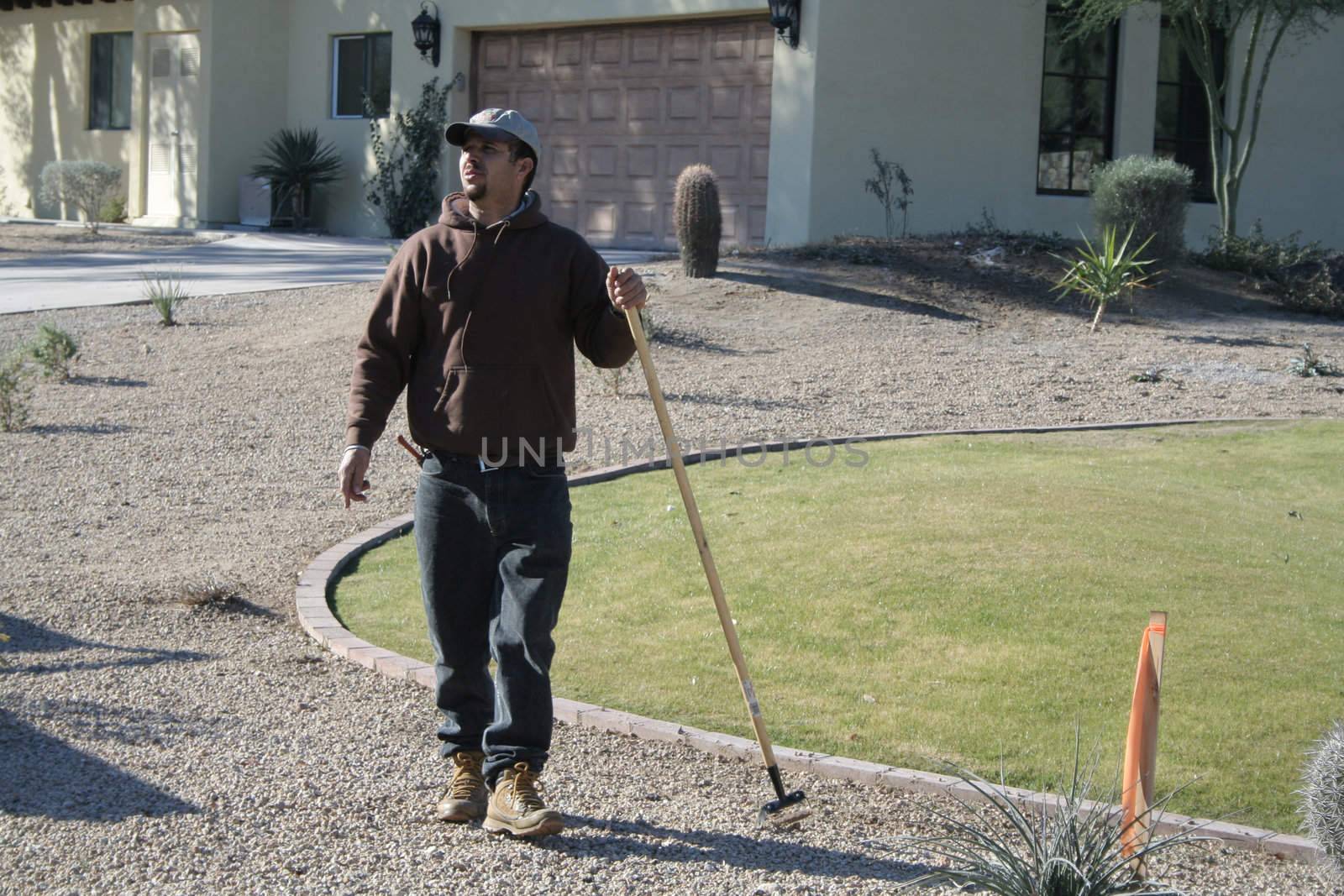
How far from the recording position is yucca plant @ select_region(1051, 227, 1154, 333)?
13.3m

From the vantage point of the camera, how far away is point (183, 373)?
38.2 feet

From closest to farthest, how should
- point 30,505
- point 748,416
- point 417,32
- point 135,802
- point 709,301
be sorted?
point 135,802 → point 30,505 → point 748,416 → point 709,301 → point 417,32

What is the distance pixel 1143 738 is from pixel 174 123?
2183 centimetres

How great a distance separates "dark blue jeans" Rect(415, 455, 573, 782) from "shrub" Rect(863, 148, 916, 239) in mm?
13503

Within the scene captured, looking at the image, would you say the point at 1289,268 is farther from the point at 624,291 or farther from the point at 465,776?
the point at 465,776

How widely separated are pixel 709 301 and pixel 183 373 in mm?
4579

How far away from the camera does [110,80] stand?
80.7 feet

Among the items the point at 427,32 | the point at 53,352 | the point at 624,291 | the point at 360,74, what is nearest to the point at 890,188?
the point at 427,32

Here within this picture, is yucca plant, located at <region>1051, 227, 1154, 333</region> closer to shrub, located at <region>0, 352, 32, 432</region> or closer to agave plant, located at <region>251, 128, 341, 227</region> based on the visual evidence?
shrub, located at <region>0, 352, 32, 432</region>

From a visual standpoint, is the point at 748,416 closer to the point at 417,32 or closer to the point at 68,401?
the point at 68,401

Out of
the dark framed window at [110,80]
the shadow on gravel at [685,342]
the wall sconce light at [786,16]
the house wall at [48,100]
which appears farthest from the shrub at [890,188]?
the dark framed window at [110,80]

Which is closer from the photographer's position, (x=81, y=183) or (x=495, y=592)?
(x=495, y=592)

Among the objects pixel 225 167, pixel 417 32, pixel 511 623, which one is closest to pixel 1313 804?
pixel 511 623

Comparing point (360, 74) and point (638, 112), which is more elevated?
point (360, 74)
